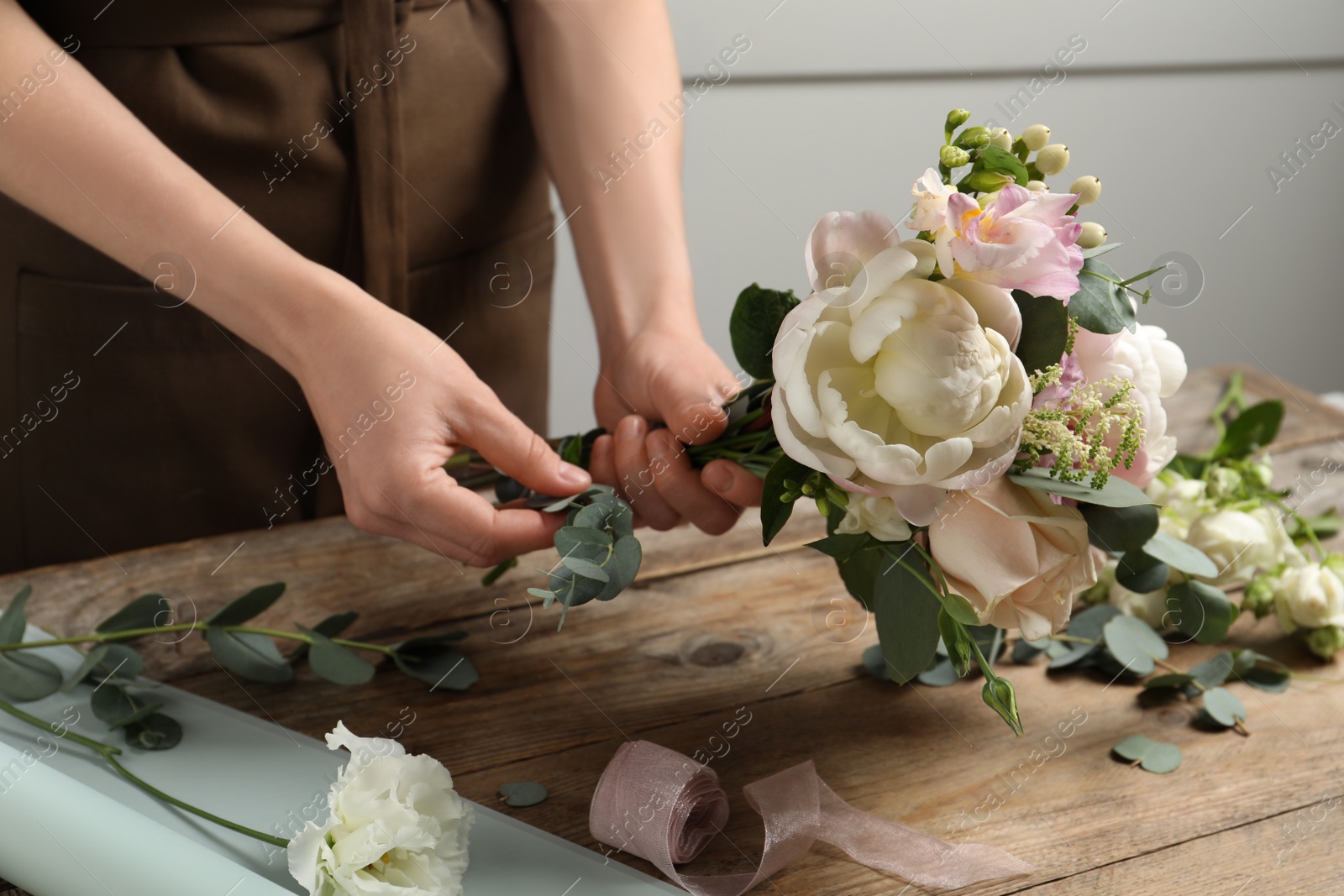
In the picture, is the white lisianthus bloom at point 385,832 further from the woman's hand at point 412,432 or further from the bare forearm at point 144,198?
the bare forearm at point 144,198

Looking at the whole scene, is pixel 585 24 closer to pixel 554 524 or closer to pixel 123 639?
pixel 554 524

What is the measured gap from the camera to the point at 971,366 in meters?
0.43

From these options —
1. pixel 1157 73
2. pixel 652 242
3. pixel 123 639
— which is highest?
pixel 1157 73

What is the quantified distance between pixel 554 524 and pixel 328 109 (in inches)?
15.1

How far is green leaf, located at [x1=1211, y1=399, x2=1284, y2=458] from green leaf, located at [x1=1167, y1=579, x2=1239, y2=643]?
21 cm

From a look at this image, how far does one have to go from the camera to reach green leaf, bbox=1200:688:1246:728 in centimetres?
60

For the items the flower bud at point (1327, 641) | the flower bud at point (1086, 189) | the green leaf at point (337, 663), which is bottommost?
the flower bud at point (1327, 641)

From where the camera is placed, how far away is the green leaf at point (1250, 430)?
2.67 ft

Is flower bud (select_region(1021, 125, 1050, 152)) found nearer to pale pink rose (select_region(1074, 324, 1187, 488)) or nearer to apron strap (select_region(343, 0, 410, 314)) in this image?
pale pink rose (select_region(1074, 324, 1187, 488))

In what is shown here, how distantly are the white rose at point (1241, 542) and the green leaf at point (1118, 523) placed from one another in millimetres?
205

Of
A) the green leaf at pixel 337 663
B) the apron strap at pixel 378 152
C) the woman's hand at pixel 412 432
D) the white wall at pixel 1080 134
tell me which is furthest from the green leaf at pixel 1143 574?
the white wall at pixel 1080 134

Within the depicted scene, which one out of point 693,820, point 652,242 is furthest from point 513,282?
point 693,820

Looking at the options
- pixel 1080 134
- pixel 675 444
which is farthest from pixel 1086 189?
pixel 1080 134

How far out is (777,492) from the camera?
1.70ft
